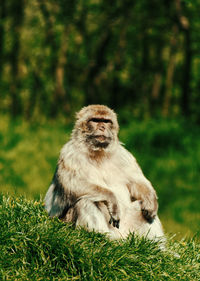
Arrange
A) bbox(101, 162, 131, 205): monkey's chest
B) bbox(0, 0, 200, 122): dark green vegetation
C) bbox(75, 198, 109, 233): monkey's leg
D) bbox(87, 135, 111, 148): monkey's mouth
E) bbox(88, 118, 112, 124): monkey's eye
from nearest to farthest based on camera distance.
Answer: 1. bbox(75, 198, 109, 233): monkey's leg
2. bbox(101, 162, 131, 205): monkey's chest
3. bbox(87, 135, 111, 148): monkey's mouth
4. bbox(88, 118, 112, 124): monkey's eye
5. bbox(0, 0, 200, 122): dark green vegetation

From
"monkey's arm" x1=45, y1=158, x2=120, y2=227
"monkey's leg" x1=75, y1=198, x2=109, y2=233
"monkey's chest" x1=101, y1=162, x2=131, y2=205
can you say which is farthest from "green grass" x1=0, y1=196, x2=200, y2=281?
"monkey's chest" x1=101, y1=162, x2=131, y2=205

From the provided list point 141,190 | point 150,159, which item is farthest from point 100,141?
point 150,159

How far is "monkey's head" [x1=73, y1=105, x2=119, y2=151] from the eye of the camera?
6027mm

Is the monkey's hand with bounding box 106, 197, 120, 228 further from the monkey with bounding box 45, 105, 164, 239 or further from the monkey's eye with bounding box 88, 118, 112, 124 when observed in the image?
the monkey's eye with bounding box 88, 118, 112, 124

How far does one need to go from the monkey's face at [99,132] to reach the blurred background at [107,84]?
2878mm

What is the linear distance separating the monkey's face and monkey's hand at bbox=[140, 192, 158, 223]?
2.51 feet

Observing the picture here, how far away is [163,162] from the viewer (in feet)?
53.0

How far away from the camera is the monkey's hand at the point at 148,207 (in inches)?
226

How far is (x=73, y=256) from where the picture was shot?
4770 mm

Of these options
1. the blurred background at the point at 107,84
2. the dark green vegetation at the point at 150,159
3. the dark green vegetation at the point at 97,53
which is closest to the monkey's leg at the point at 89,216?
the blurred background at the point at 107,84

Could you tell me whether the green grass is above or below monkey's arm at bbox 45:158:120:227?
below

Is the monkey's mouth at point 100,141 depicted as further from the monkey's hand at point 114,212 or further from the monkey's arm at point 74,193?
the monkey's hand at point 114,212

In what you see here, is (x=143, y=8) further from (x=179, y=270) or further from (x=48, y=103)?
(x=179, y=270)

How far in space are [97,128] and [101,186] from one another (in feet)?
2.52
